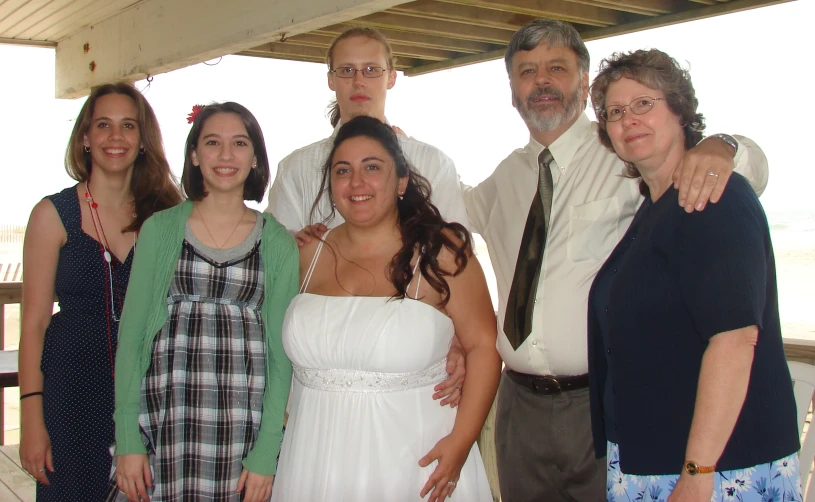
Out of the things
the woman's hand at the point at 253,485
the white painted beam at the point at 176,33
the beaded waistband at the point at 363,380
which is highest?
the white painted beam at the point at 176,33

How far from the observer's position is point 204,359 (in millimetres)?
2041

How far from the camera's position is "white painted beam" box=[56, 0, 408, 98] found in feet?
14.4

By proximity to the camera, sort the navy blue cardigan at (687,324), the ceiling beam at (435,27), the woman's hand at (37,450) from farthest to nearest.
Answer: the ceiling beam at (435,27) < the woman's hand at (37,450) < the navy blue cardigan at (687,324)

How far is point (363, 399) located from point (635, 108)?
3.47 feet

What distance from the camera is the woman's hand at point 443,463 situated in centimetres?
206

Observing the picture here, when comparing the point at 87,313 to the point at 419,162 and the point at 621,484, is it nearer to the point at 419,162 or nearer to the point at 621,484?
the point at 419,162

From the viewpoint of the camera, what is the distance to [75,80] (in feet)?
22.3

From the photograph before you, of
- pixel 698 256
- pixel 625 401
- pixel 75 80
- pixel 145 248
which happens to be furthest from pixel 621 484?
pixel 75 80

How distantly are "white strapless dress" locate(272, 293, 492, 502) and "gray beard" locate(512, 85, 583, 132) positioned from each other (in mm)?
744

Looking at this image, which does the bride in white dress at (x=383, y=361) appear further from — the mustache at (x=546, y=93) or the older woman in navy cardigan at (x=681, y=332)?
the mustache at (x=546, y=93)

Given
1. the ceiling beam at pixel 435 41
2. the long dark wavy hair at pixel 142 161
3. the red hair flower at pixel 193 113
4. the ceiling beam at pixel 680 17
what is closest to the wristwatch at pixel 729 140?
the red hair flower at pixel 193 113

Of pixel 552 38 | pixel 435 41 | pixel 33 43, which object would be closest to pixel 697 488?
pixel 552 38

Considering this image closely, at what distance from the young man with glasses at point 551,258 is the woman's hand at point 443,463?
0.36 meters

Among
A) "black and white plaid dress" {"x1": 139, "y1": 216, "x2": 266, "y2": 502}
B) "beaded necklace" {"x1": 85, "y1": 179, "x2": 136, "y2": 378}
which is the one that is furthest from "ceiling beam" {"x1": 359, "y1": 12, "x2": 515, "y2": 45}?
"black and white plaid dress" {"x1": 139, "y1": 216, "x2": 266, "y2": 502}
